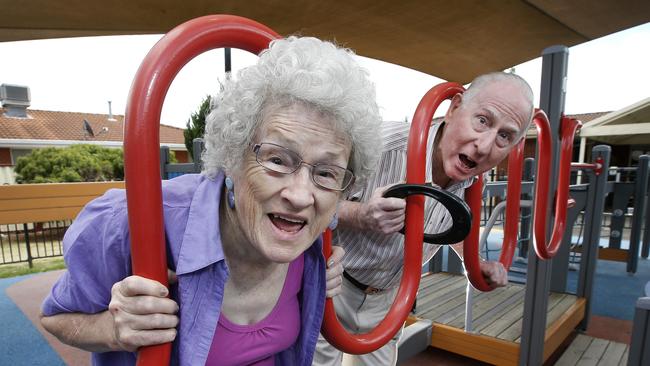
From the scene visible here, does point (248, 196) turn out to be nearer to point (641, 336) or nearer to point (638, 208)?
point (641, 336)

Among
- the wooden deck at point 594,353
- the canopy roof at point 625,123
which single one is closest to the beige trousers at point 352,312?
the wooden deck at point 594,353

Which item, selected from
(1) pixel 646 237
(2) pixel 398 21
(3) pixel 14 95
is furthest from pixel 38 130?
(1) pixel 646 237

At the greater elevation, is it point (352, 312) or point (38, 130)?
point (38, 130)

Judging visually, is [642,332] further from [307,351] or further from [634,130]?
A: [634,130]

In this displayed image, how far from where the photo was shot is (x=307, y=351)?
1163 mm

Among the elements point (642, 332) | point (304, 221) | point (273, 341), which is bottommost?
point (642, 332)

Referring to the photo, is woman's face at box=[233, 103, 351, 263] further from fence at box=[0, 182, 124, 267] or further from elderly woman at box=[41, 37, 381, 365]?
fence at box=[0, 182, 124, 267]

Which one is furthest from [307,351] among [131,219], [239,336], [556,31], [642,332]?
[556,31]

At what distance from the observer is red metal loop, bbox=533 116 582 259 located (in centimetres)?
203

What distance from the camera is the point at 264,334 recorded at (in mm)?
1095

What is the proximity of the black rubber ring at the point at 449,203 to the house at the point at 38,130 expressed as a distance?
1402 cm

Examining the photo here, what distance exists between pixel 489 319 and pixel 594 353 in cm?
112

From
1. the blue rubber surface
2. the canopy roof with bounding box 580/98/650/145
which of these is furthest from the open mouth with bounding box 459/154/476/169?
the canopy roof with bounding box 580/98/650/145

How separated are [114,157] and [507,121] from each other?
13.6 m
